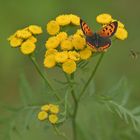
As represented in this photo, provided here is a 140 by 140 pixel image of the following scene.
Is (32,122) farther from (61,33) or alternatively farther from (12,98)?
(12,98)

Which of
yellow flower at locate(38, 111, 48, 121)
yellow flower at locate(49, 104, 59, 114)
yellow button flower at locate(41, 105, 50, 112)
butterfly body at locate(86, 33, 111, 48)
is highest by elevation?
butterfly body at locate(86, 33, 111, 48)

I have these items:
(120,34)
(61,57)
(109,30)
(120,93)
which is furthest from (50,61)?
(120,93)

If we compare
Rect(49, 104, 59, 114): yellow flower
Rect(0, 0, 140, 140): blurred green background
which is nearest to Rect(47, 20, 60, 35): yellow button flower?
Rect(49, 104, 59, 114): yellow flower

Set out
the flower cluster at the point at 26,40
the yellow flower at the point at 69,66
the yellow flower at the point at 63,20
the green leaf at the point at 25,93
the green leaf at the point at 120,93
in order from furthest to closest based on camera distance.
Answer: the green leaf at the point at 25,93
the green leaf at the point at 120,93
the yellow flower at the point at 63,20
the flower cluster at the point at 26,40
the yellow flower at the point at 69,66

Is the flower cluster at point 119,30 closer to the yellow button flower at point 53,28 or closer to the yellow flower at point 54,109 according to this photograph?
the yellow button flower at point 53,28

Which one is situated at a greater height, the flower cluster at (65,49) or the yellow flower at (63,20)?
the yellow flower at (63,20)

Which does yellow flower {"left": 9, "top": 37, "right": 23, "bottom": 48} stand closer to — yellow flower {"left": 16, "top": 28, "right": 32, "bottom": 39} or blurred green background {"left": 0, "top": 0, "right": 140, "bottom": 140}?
yellow flower {"left": 16, "top": 28, "right": 32, "bottom": 39}

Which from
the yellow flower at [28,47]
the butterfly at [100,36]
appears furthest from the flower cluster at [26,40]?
the butterfly at [100,36]
